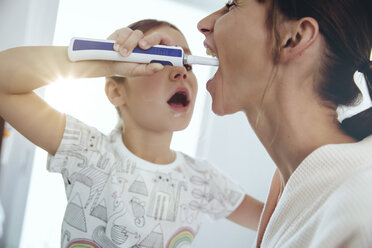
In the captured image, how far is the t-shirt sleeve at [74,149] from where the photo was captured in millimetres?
523

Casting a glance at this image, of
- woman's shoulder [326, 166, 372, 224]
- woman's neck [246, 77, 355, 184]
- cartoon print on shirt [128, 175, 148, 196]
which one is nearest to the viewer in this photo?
woman's shoulder [326, 166, 372, 224]

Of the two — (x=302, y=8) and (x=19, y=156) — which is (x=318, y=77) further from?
(x=19, y=156)

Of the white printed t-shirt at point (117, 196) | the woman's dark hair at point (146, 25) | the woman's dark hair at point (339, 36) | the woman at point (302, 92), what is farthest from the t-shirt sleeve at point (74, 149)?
the woman's dark hair at point (339, 36)

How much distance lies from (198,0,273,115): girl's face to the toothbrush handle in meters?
A: 0.08

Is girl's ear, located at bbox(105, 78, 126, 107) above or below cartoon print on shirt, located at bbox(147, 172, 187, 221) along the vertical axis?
above

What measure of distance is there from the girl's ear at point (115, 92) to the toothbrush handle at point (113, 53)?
105 millimetres

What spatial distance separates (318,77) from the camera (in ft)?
1.42

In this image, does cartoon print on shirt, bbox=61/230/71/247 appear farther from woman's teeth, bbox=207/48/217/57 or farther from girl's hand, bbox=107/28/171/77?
woman's teeth, bbox=207/48/217/57

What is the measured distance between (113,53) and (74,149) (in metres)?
0.17

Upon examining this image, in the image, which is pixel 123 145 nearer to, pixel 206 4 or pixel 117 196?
pixel 117 196

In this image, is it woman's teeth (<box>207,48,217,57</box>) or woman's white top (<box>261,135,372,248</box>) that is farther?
woman's teeth (<box>207,48,217,57</box>)

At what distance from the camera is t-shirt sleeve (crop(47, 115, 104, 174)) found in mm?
523

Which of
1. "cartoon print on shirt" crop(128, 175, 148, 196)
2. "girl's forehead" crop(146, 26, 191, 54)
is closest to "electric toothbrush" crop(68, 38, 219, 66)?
"girl's forehead" crop(146, 26, 191, 54)

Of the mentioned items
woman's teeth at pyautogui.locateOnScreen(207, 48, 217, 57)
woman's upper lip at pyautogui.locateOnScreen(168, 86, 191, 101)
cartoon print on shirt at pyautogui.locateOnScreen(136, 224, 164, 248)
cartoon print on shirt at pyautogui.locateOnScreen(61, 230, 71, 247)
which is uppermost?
A: woman's teeth at pyautogui.locateOnScreen(207, 48, 217, 57)
